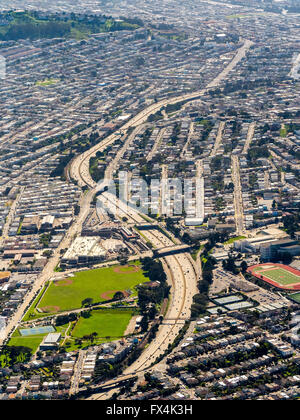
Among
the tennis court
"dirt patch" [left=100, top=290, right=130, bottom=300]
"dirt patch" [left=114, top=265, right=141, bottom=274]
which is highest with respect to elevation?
"dirt patch" [left=100, top=290, right=130, bottom=300]

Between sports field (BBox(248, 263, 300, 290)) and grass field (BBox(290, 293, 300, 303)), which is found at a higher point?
grass field (BBox(290, 293, 300, 303))

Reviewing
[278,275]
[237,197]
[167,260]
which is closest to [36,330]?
[167,260]

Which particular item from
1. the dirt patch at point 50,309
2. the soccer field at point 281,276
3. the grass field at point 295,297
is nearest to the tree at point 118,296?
the dirt patch at point 50,309

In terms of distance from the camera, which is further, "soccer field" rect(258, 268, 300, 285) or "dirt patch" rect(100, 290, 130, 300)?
"soccer field" rect(258, 268, 300, 285)

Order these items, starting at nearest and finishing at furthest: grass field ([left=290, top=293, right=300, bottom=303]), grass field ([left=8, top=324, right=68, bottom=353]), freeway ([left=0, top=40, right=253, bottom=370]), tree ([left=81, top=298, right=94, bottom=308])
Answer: freeway ([left=0, top=40, right=253, bottom=370]) < grass field ([left=8, top=324, right=68, bottom=353]) < grass field ([left=290, top=293, right=300, bottom=303]) < tree ([left=81, top=298, right=94, bottom=308])

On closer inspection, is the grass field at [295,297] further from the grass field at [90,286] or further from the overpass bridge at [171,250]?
the overpass bridge at [171,250]

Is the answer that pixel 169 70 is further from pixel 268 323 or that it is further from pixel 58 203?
pixel 268 323

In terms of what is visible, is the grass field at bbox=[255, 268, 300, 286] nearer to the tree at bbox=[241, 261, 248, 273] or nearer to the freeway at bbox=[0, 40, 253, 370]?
the tree at bbox=[241, 261, 248, 273]

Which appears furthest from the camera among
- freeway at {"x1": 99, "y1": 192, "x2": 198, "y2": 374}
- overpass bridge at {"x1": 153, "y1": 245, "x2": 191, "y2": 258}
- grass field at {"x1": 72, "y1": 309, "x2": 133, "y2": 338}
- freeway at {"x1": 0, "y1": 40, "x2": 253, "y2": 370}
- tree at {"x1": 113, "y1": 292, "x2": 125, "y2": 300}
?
overpass bridge at {"x1": 153, "y1": 245, "x2": 191, "y2": 258}

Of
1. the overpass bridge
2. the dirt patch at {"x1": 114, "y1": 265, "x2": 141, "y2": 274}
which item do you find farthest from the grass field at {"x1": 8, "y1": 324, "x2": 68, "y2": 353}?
the overpass bridge
